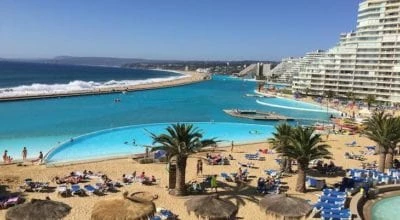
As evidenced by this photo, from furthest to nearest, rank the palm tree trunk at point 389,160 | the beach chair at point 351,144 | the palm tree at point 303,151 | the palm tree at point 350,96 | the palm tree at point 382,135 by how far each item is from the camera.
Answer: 1. the palm tree at point 350,96
2. the beach chair at point 351,144
3. the palm tree trunk at point 389,160
4. the palm tree at point 382,135
5. the palm tree at point 303,151

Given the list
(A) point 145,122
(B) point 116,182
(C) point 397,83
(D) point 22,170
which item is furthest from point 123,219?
(C) point 397,83

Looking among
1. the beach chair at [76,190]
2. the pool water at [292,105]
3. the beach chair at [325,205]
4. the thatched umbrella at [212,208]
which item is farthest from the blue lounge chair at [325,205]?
the pool water at [292,105]

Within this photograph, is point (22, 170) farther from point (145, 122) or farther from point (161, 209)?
point (145, 122)

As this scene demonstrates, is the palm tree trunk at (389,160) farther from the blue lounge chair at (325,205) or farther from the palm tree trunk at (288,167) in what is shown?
the blue lounge chair at (325,205)

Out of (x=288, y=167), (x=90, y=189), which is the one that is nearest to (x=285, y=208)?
(x=90, y=189)

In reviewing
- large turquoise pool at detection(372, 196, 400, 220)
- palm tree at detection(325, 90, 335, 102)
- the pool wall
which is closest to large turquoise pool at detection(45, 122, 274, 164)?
the pool wall

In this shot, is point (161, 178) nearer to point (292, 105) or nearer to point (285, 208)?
point (285, 208)

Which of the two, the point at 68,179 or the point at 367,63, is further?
the point at 367,63
